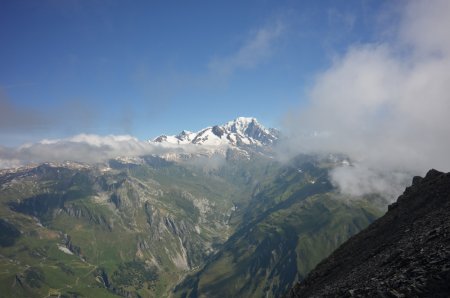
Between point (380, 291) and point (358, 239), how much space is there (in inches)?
2020

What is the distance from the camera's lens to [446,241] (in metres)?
42.4

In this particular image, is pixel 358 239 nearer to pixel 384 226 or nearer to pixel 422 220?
pixel 384 226

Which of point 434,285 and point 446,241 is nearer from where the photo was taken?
point 434,285

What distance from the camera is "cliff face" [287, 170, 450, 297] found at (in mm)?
36156

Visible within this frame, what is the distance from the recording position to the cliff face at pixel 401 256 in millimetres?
36156

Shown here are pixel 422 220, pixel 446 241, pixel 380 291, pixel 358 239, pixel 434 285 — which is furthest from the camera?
pixel 358 239

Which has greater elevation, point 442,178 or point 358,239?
point 442,178

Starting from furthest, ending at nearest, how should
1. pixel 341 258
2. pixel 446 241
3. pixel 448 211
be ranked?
pixel 341 258, pixel 448 211, pixel 446 241

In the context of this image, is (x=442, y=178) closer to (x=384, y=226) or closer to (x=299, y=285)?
(x=384, y=226)

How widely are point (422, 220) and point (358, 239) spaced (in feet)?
78.4

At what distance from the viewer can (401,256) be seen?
48125 millimetres

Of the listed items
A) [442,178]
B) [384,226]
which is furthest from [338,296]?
[442,178]

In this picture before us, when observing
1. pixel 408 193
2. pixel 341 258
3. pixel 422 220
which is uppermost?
pixel 408 193

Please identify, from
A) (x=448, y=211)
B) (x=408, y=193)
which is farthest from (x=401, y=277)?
(x=408, y=193)
